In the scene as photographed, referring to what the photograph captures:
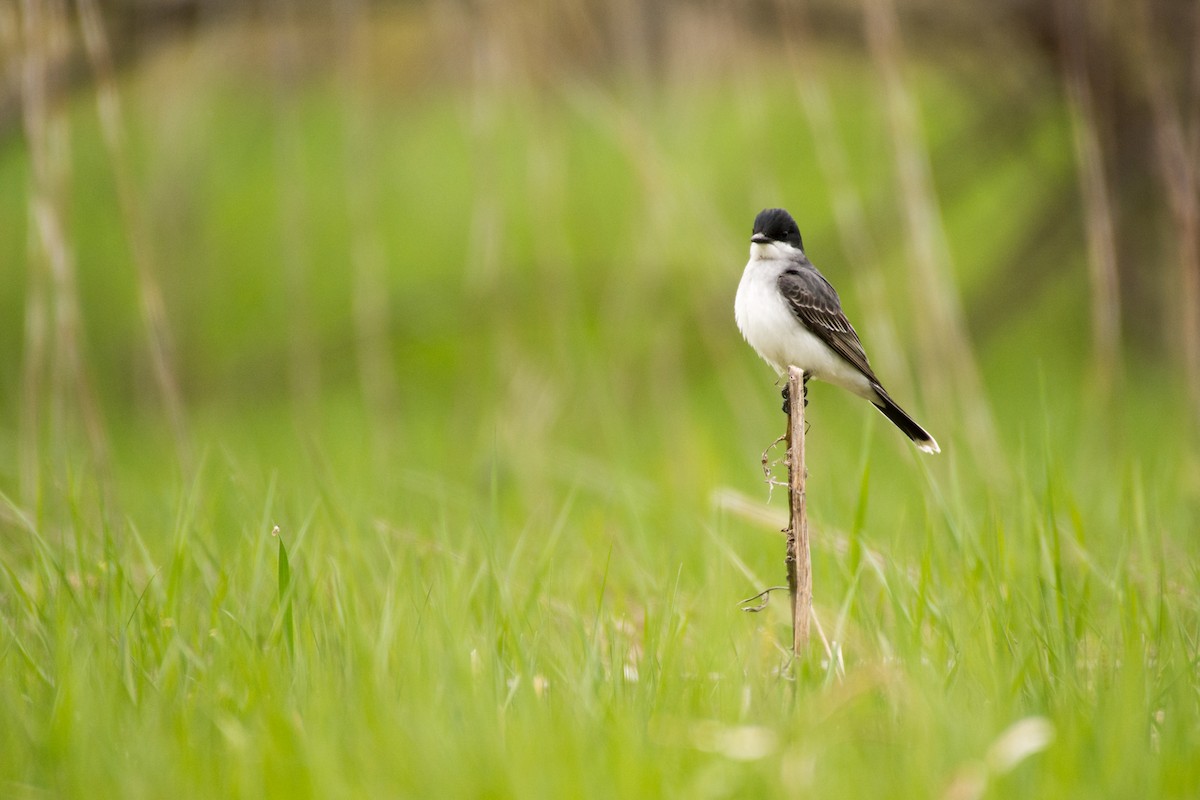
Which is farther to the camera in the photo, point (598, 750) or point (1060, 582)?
point (1060, 582)

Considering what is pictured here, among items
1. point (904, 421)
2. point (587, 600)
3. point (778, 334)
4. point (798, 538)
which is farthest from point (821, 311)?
point (798, 538)

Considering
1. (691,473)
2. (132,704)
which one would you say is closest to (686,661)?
(132,704)

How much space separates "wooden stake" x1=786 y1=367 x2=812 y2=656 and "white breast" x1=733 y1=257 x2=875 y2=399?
2.82 feet

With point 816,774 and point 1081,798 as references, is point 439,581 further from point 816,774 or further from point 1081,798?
point 1081,798

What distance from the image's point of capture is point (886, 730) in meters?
2.51

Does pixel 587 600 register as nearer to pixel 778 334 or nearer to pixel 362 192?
pixel 778 334

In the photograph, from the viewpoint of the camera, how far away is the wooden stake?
270 cm

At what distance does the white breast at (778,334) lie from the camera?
3781mm

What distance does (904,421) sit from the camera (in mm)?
3926

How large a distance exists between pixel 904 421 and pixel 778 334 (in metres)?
0.53

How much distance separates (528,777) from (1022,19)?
6635mm

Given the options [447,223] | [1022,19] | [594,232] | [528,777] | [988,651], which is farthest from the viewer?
[447,223]

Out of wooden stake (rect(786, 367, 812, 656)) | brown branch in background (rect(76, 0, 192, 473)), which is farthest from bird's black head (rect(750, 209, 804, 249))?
brown branch in background (rect(76, 0, 192, 473))

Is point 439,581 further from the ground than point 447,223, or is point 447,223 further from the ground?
point 447,223
